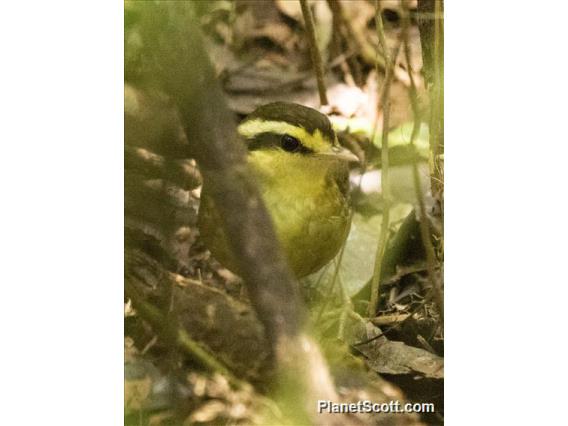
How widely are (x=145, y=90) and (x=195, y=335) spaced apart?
0.51m

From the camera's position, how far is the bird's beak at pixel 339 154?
1.77 m

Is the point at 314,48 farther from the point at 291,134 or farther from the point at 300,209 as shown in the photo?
the point at 300,209

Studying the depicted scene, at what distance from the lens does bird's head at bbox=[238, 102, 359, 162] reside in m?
1.78

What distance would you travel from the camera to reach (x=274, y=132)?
70.4 inches

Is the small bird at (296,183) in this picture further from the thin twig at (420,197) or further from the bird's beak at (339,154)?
the thin twig at (420,197)

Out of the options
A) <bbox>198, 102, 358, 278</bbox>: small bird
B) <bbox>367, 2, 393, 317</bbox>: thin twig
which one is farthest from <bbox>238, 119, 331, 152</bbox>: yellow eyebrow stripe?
<bbox>367, 2, 393, 317</bbox>: thin twig

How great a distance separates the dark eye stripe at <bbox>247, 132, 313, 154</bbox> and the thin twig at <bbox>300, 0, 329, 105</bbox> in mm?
109

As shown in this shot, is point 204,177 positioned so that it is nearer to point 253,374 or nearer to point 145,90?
point 145,90

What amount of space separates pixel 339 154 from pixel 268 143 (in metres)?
0.14

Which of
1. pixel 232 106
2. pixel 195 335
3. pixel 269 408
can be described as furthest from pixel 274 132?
pixel 269 408

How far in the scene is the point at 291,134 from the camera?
1.78m

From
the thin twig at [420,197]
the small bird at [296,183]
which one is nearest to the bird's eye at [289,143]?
the small bird at [296,183]

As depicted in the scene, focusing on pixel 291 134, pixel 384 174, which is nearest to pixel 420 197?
pixel 384 174

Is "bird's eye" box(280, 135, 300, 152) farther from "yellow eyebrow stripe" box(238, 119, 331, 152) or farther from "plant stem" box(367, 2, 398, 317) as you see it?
"plant stem" box(367, 2, 398, 317)
